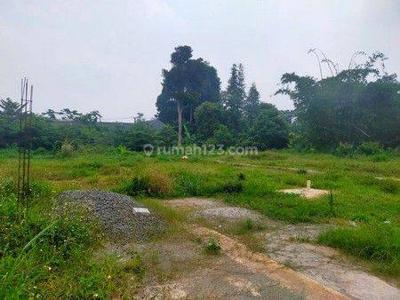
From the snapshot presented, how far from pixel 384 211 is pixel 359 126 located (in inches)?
563

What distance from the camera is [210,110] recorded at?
27.1 meters

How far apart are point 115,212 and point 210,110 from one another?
22.1 metres

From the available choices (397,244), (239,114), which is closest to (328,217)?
(397,244)

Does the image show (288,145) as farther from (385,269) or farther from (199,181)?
(385,269)

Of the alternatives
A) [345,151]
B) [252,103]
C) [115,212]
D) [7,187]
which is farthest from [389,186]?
[252,103]

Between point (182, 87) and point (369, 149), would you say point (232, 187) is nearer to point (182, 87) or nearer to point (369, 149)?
point (369, 149)

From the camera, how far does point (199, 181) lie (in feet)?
27.7

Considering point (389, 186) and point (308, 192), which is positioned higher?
point (389, 186)

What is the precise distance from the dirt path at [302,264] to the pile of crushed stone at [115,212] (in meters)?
0.71

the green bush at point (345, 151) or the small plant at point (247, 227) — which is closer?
the small plant at point (247, 227)

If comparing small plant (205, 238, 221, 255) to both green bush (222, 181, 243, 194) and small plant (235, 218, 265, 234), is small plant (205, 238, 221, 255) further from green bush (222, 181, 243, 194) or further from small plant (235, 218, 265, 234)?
green bush (222, 181, 243, 194)

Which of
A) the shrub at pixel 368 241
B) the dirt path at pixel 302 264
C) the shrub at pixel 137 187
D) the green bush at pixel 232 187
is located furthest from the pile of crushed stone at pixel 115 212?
the green bush at pixel 232 187

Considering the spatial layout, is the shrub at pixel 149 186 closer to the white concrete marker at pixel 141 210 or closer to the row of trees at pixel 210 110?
the white concrete marker at pixel 141 210

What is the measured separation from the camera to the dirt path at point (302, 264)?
11.3ft
